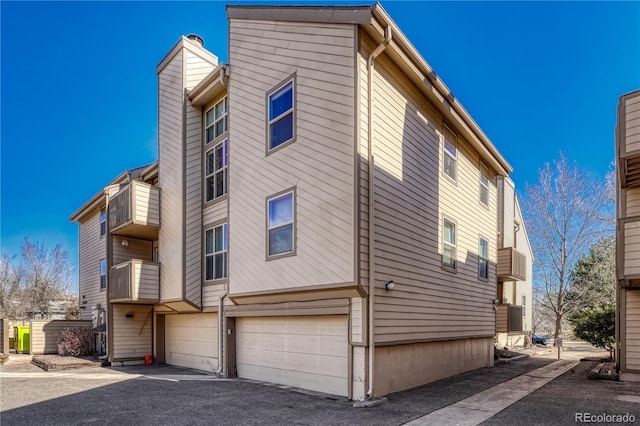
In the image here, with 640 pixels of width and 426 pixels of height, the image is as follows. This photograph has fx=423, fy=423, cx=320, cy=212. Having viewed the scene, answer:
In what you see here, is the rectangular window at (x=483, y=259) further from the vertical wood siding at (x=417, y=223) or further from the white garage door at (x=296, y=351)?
the white garage door at (x=296, y=351)

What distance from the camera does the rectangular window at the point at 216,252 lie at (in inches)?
462

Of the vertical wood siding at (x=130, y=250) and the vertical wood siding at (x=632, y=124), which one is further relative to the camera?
the vertical wood siding at (x=130, y=250)

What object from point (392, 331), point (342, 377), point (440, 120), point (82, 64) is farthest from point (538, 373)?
point (82, 64)

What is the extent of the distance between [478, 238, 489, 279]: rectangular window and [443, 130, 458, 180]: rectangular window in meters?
3.02

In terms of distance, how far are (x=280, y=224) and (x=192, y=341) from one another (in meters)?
6.07

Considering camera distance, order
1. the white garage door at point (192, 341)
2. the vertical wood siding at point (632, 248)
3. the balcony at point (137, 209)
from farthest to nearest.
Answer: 1. the balcony at point (137, 209)
2. the white garage door at point (192, 341)
3. the vertical wood siding at point (632, 248)

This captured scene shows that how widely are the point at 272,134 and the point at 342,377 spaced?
554 centimetres

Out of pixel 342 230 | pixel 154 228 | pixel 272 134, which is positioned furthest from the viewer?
pixel 154 228

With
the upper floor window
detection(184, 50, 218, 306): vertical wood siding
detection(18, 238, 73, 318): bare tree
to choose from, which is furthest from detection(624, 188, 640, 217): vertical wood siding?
detection(18, 238, 73, 318): bare tree

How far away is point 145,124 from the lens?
89.4 ft

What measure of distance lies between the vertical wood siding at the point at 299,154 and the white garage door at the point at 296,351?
985mm

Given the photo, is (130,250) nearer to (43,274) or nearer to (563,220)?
(563,220)

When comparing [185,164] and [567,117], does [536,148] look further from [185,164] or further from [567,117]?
[185,164]

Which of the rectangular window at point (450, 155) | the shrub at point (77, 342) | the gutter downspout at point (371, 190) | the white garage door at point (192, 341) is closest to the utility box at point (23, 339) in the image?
the shrub at point (77, 342)
